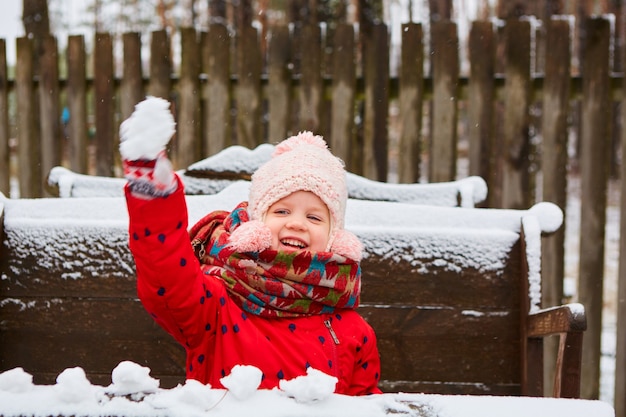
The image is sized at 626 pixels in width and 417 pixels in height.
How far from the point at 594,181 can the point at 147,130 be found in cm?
248

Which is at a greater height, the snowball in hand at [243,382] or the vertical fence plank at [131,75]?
the vertical fence plank at [131,75]

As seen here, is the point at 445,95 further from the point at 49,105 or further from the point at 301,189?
Answer: the point at 49,105

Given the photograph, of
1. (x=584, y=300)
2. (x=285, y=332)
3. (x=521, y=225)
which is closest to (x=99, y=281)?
(x=285, y=332)

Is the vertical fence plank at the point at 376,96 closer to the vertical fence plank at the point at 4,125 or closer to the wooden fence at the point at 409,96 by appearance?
the wooden fence at the point at 409,96

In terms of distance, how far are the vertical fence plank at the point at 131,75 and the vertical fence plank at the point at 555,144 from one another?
1.90 metres

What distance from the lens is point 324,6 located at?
7.18 meters

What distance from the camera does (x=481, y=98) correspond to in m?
2.91

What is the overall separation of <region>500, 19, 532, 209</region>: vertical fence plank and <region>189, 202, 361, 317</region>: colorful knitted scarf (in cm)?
166

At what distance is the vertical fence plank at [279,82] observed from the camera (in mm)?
3004

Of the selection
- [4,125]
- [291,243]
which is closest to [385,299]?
[291,243]

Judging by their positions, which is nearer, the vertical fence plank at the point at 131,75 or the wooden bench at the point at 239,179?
the wooden bench at the point at 239,179

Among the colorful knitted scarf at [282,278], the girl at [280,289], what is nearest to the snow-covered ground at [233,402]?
the girl at [280,289]

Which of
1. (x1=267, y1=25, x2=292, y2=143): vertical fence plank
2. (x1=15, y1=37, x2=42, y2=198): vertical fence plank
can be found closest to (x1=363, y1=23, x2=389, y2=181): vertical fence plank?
(x1=267, y1=25, x2=292, y2=143): vertical fence plank

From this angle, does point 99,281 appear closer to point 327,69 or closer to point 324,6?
point 327,69
